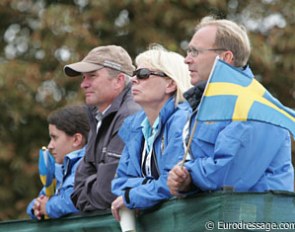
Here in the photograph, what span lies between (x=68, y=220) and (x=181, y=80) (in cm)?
151

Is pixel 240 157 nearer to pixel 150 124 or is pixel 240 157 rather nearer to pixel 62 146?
pixel 150 124

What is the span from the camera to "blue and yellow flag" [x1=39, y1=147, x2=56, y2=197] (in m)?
10.0

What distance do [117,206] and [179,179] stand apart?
2.81 feet

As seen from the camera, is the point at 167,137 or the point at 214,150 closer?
the point at 214,150

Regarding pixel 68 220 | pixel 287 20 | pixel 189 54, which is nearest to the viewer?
pixel 189 54

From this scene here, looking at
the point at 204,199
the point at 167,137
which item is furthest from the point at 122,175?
the point at 204,199

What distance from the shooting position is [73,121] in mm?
10125

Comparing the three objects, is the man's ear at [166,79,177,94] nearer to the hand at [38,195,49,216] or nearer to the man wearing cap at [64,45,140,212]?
the man wearing cap at [64,45,140,212]

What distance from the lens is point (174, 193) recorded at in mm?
7461

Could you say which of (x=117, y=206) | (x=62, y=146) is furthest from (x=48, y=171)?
(x=117, y=206)

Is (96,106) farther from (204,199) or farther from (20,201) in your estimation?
(20,201)

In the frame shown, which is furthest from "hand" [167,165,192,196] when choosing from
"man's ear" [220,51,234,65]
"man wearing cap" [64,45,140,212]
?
"man wearing cap" [64,45,140,212]

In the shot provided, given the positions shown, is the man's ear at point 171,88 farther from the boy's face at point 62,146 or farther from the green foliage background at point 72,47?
the green foliage background at point 72,47

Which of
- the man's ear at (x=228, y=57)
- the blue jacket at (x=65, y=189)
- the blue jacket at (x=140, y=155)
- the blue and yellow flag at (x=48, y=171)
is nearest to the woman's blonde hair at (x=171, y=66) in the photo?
the blue jacket at (x=140, y=155)
